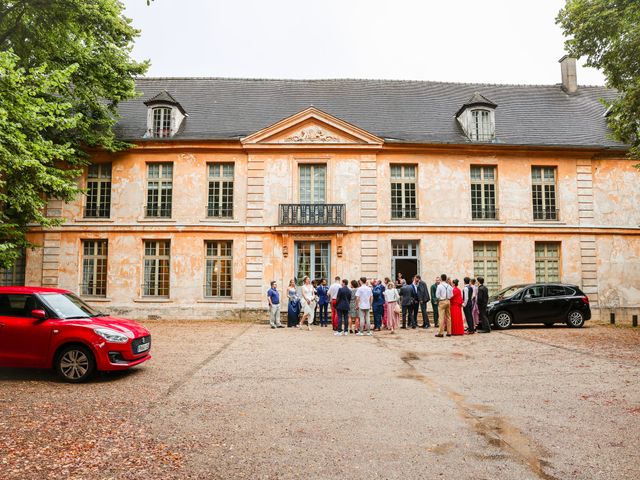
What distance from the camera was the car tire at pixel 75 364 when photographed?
7183 mm

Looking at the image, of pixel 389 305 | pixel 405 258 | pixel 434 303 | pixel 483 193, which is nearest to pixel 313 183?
pixel 405 258

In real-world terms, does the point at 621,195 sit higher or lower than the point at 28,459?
higher

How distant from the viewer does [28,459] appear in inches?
160

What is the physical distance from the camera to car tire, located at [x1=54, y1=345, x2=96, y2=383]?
718 centimetres

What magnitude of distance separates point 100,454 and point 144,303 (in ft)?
48.9

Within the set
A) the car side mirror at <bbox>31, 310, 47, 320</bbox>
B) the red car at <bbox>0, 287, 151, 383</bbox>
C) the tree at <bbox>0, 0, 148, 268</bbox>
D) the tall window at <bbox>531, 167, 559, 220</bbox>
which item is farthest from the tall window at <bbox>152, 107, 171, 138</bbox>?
the tall window at <bbox>531, 167, 559, 220</bbox>

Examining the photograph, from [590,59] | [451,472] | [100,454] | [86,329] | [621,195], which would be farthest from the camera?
[621,195]

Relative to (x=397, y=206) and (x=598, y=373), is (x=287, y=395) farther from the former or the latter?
(x=397, y=206)

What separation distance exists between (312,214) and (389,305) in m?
5.61

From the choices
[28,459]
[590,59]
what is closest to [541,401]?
[28,459]

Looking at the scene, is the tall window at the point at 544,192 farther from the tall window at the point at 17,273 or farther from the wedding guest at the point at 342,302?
the tall window at the point at 17,273

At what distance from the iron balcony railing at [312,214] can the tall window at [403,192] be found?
2.37 meters

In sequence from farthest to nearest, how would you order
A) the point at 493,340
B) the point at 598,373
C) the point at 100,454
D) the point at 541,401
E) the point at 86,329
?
the point at 493,340, the point at 598,373, the point at 86,329, the point at 541,401, the point at 100,454

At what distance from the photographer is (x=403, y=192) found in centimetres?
1919
